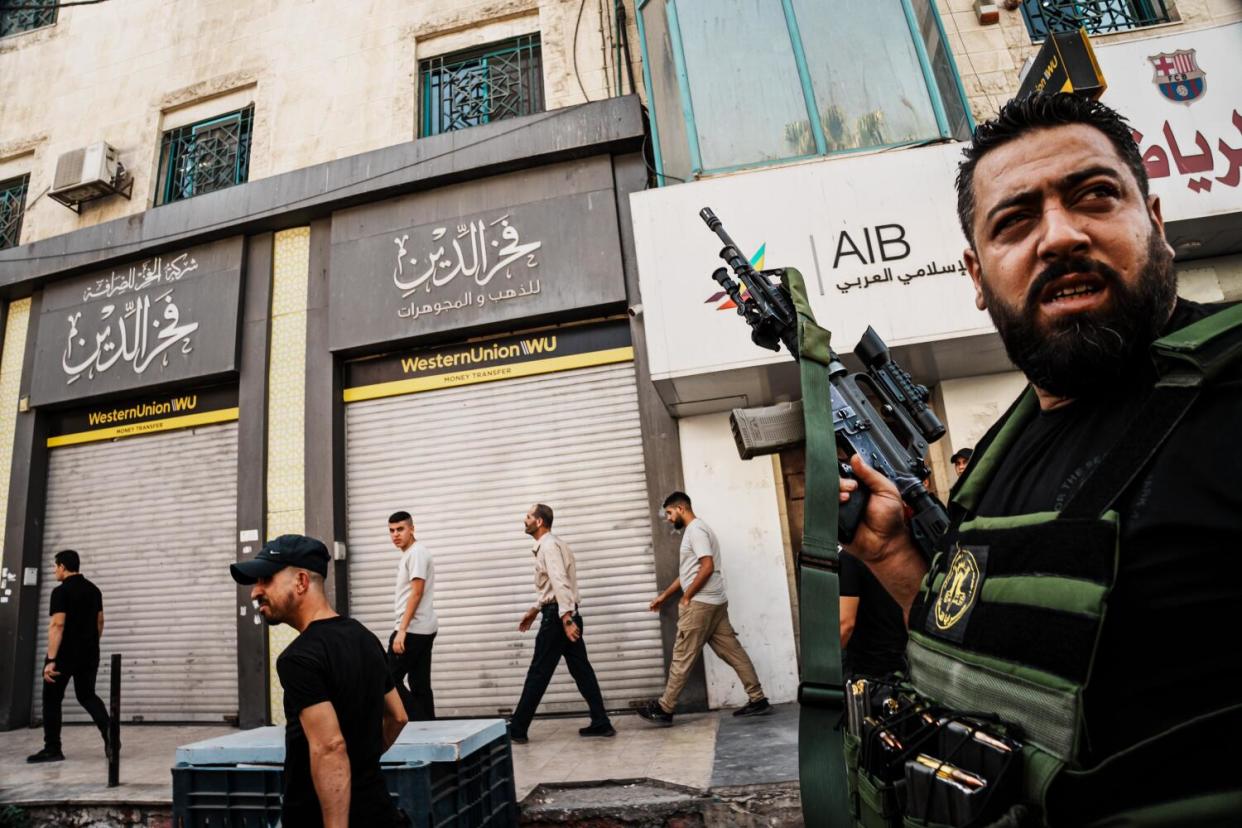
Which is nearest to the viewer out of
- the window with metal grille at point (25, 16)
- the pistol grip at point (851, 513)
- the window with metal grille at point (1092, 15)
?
the pistol grip at point (851, 513)

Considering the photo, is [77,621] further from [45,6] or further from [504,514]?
[45,6]

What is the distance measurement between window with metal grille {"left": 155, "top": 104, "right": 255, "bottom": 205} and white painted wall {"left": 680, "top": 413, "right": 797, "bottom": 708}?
7044 millimetres

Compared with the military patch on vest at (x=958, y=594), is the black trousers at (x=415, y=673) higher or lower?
lower

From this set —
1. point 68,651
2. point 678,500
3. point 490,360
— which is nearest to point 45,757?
point 68,651

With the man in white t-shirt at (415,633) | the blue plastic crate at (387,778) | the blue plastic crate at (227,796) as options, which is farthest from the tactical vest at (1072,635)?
the man in white t-shirt at (415,633)

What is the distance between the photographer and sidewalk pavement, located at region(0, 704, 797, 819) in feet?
12.7

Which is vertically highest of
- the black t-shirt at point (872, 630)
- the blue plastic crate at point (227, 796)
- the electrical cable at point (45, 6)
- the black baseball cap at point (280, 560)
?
the electrical cable at point (45, 6)

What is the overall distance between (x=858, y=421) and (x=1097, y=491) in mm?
1067

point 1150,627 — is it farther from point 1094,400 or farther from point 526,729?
point 526,729

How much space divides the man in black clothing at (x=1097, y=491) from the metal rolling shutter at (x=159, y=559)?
809 centimetres

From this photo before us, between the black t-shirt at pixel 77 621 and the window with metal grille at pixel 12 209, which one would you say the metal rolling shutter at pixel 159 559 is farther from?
the window with metal grille at pixel 12 209

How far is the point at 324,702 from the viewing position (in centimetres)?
214

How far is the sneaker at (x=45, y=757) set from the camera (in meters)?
5.58

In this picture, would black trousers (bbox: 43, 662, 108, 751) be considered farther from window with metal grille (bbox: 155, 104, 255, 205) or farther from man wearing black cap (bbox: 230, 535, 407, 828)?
window with metal grille (bbox: 155, 104, 255, 205)
